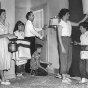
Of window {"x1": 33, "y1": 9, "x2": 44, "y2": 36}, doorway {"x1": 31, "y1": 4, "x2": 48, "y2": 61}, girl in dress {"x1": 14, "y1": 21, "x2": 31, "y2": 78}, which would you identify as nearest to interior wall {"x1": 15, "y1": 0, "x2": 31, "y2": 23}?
doorway {"x1": 31, "y1": 4, "x2": 48, "y2": 61}

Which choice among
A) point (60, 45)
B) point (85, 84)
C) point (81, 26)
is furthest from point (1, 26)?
point (85, 84)

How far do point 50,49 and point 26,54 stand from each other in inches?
49.9

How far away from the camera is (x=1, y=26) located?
3348 millimetres

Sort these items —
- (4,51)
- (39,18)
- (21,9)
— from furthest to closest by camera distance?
1. (21,9)
2. (39,18)
3. (4,51)

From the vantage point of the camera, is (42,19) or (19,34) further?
(42,19)

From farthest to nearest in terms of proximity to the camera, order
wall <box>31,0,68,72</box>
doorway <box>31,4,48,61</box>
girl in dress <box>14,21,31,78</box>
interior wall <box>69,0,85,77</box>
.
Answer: doorway <box>31,4,48,61</box>, wall <box>31,0,68,72</box>, interior wall <box>69,0,85,77</box>, girl in dress <box>14,21,31,78</box>

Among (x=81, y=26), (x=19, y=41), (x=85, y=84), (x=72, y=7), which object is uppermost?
(x=72, y=7)

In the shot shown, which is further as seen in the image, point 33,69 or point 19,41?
point 33,69

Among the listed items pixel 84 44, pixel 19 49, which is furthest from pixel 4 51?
pixel 84 44

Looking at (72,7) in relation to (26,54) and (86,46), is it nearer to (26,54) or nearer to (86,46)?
(86,46)

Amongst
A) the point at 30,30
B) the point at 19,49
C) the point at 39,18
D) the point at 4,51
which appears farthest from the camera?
the point at 39,18

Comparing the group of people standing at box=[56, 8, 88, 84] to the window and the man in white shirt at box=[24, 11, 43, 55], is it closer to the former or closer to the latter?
the man in white shirt at box=[24, 11, 43, 55]

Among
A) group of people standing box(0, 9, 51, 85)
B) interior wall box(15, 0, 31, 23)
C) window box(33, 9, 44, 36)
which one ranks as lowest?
group of people standing box(0, 9, 51, 85)

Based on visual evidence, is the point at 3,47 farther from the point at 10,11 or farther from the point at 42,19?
the point at 42,19
